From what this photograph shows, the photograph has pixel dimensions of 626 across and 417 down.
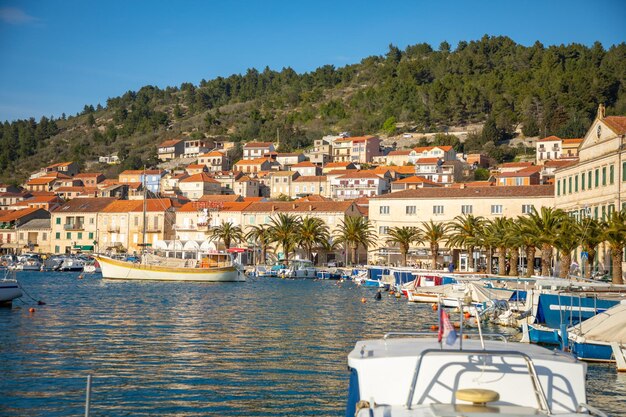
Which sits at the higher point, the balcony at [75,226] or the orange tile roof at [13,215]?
Result: the orange tile roof at [13,215]

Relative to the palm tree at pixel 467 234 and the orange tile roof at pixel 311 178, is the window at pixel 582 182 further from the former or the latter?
the orange tile roof at pixel 311 178

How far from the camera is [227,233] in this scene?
4099 inches

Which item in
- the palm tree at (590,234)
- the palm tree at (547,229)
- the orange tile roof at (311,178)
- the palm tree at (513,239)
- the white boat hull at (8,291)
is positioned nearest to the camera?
the white boat hull at (8,291)

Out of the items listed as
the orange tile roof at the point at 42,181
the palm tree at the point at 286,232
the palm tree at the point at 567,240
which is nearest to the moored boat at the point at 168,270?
the palm tree at the point at 286,232

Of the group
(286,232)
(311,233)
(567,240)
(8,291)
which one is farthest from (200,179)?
(8,291)

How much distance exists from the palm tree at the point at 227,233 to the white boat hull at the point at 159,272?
27140 millimetres

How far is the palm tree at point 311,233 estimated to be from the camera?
316 feet

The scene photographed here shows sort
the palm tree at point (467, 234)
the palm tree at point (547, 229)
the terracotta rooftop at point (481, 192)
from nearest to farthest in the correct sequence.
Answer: the palm tree at point (547, 229)
the palm tree at point (467, 234)
the terracotta rooftop at point (481, 192)

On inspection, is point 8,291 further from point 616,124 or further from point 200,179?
point 200,179

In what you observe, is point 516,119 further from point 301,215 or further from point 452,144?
point 301,215

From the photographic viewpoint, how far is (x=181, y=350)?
26.9 m

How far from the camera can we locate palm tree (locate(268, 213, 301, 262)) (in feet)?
317

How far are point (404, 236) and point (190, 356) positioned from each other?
63.0 meters

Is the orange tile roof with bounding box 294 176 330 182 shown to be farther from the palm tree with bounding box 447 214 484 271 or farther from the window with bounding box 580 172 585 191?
the window with bounding box 580 172 585 191
